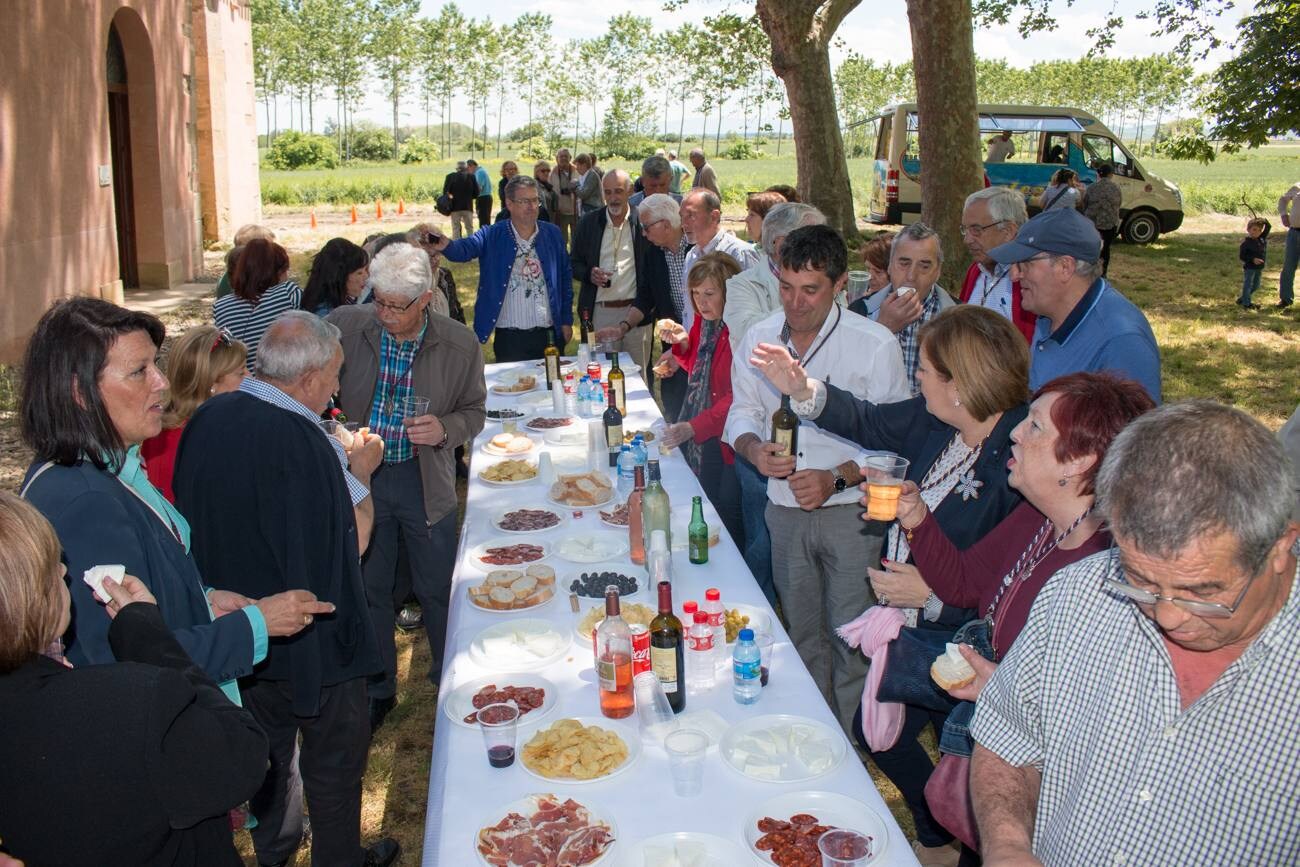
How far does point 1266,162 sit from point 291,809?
69.8 m

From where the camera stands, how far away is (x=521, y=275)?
637cm

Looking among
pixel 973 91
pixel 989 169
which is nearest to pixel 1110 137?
pixel 989 169

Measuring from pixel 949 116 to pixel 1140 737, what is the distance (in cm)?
956

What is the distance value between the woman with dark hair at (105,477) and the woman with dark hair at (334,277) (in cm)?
236

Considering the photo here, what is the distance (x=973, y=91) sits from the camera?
32.8 ft

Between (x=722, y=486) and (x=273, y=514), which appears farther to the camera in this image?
(x=722, y=486)

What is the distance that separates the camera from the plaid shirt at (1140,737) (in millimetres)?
1467

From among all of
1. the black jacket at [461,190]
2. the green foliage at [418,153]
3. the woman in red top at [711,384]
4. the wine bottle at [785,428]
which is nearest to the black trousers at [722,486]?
the woman in red top at [711,384]

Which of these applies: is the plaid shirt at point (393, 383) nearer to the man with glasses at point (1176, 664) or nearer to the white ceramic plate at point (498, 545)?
the white ceramic plate at point (498, 545)

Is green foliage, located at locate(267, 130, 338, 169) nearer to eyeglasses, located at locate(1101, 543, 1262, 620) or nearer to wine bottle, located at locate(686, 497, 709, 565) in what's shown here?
wine bottle, located at locate(686, 497, 709, 565)

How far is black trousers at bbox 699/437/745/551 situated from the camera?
484cm

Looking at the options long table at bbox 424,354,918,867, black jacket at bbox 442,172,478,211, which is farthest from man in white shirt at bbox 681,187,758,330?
black jacket at bbox 442,172,478,211

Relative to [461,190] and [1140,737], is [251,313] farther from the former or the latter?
[461,190]

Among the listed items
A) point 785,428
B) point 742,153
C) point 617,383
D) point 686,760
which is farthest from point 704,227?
point 742,153
